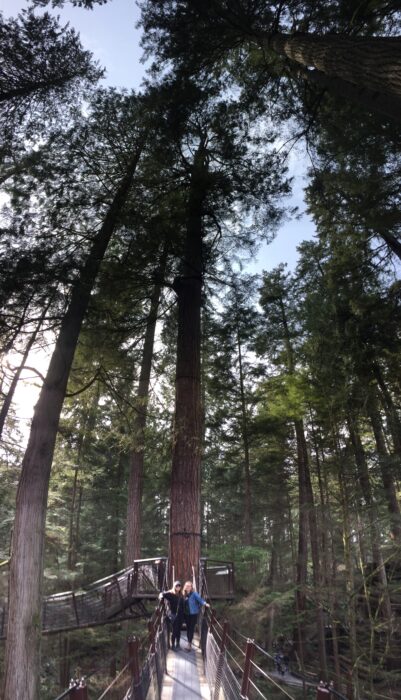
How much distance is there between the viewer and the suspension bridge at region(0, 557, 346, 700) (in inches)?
140

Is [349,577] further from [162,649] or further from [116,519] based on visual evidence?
[116,519]

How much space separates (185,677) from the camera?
5.38m

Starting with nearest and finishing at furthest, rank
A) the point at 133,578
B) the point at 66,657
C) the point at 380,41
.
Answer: the point at 380,41 < the point at 133,578 < the point at 66,657

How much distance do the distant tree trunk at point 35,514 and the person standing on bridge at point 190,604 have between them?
7.45 feet

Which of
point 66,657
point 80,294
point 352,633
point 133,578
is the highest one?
point 80,294

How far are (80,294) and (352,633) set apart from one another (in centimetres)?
933

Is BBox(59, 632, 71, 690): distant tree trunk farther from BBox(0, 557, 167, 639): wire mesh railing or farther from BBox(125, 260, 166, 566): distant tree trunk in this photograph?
BBox(0, 557, 167, 639): wire mesh railing

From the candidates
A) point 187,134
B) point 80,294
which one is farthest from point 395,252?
point 80,294

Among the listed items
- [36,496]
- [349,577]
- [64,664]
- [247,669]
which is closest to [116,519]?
[64,664]

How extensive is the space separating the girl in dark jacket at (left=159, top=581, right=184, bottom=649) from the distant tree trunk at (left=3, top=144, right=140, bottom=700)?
6.54ft

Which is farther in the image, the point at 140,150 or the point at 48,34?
the point at 140,150

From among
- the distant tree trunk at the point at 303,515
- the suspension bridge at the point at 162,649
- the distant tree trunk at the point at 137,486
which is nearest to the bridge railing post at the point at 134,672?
the suspension bridge at the point at 162,649

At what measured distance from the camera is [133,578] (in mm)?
10383

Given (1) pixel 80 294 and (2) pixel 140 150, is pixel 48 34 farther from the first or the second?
(1) pixel 80 294
